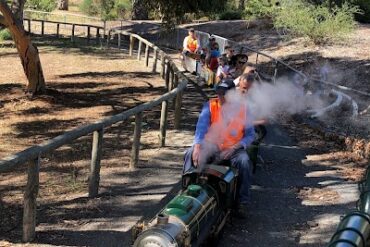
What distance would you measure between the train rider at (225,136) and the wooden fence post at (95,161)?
3.39ft

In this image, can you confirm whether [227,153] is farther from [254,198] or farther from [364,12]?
[364,12]

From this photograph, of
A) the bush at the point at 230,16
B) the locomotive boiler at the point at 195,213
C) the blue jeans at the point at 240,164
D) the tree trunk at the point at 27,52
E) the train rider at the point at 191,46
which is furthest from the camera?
the bush at the point at 230,16

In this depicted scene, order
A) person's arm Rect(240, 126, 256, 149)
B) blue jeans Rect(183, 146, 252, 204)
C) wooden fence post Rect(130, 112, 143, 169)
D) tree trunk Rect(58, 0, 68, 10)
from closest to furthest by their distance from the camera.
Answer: blue jeans Rect(183, 146, 252, 204) → person's arm Rect(240, 126, 256, 149) → wooden fence post Rect(130, 112, 143, 169) → tree trunk Rect(58, 0, 68, 10)

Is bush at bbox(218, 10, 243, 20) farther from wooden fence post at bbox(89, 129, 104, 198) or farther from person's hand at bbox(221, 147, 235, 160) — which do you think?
person's hand at bbox(221, 147, 235, 160)

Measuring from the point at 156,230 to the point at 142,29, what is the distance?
3114 cm

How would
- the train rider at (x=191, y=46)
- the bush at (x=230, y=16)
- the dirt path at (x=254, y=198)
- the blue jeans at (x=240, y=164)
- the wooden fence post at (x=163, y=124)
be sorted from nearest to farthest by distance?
the dirt path at (x=254, y=198) < the blue jeans at (x=240, y=164) < the wooden fence post at (x=163, y=124) < the train rider at (x=191, y=46) < the bush at (x=230, y=16)

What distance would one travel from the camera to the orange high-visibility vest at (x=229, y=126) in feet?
20.3

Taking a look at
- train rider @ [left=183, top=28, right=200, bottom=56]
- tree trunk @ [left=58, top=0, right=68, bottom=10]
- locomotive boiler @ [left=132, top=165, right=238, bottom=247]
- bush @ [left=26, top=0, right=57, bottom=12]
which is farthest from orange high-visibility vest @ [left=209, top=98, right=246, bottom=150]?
tree trunk @ [left=58, top=0, right=68, bottom=10]

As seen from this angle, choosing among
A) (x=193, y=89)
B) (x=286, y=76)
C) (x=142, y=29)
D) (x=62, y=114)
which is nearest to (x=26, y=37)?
(x=62, y=114)

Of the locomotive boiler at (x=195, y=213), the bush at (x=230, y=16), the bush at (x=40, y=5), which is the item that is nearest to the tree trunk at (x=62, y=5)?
the bush at (x=40, y=5)

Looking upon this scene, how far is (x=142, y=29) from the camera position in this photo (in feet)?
113

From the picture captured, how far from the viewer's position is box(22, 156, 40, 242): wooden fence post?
16.4 ft

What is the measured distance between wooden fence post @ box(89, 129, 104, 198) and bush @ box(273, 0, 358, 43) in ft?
51.6

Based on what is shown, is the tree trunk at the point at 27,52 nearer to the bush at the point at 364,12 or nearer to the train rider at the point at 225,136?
the train rider at the point at 225,136
